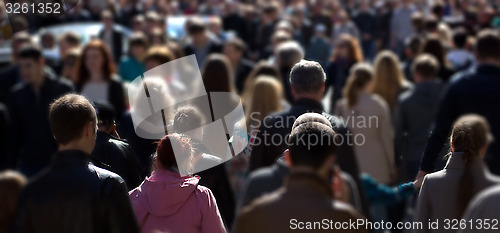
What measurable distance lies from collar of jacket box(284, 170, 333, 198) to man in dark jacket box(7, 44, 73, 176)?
5.36 metres

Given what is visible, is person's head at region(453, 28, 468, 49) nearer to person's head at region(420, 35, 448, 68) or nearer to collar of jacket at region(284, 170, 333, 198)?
person's head at region(420, 35, 448, 68)

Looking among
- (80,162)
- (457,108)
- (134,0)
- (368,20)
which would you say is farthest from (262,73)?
(134,0)

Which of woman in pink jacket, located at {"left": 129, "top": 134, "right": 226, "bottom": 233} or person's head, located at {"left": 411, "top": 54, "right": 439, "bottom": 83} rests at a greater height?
woman in pink jacket, located at {"left": 129, "top": 134, "right": 226, "bottom": 233}

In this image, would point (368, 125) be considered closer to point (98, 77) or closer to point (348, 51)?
point (348, 51)

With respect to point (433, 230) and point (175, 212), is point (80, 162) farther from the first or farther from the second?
point (433, 230)

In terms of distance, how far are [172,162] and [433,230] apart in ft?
4.20

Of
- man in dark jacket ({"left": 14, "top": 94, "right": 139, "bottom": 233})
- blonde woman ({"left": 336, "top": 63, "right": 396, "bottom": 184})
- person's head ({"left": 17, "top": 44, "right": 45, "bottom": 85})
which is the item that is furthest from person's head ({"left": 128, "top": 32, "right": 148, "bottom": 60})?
man in dark jacket ({"left": 14, "top": 94, "right": 139, "bottom": 233})

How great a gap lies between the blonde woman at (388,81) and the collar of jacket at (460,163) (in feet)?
15.1

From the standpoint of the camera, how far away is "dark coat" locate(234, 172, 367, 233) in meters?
2.90

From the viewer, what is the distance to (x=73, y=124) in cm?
359

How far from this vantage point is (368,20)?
19219 mm

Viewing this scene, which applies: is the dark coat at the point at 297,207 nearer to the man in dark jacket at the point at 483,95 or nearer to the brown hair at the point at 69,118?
the brown hair at the point at 69,118

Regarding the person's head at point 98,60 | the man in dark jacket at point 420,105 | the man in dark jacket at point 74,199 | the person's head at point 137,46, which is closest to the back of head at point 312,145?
the man in dark jacket at point 74,199

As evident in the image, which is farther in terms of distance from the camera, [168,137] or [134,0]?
[134,0]
